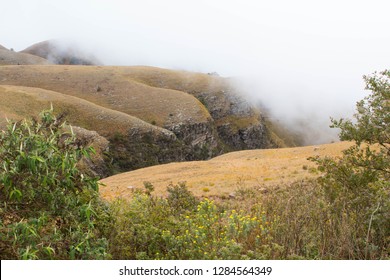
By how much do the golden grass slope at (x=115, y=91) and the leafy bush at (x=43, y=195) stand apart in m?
103

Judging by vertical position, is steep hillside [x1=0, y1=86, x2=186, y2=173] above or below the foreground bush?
below

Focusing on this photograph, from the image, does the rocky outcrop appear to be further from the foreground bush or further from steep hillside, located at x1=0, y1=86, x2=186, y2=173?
the foreground bush

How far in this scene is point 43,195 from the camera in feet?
16.7

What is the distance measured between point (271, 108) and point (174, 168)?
167664 mm

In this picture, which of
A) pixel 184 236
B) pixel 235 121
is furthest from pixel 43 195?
pixel 235 121

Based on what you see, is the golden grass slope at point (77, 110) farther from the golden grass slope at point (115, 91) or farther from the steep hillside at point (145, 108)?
the golden grass slope at point (115, 91)

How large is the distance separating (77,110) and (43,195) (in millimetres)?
95518

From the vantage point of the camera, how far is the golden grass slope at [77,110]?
283 feet

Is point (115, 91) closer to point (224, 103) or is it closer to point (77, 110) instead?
point (77, 110)

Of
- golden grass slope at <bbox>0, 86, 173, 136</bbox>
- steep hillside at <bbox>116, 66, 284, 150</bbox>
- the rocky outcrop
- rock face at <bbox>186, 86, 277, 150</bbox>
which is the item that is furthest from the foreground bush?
steep hillside at <bbox>116, 66, 284, 150</bbox>

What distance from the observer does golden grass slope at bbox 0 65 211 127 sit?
114125 mm

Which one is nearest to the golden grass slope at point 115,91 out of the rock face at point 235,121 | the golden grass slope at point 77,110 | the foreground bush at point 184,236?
the golden grass slope at point 77,110

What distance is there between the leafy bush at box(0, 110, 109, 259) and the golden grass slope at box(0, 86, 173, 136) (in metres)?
84.7

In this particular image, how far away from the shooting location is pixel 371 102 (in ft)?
28.5
